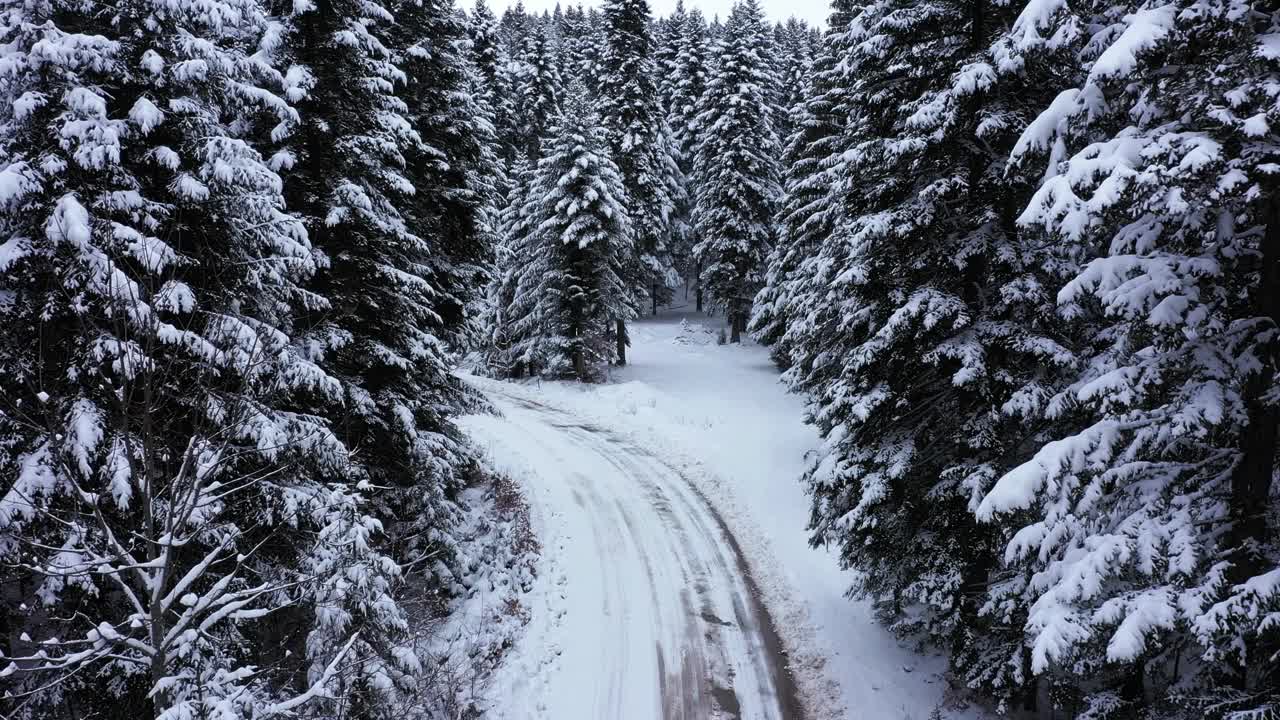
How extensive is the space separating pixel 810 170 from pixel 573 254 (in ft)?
35.7

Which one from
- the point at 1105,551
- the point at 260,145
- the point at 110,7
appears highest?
the point at 110,7

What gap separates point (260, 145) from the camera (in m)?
11.1

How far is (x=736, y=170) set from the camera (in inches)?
1298

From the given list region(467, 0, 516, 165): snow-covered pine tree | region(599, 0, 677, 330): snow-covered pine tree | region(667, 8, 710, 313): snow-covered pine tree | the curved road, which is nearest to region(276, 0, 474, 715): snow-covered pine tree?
the curved road

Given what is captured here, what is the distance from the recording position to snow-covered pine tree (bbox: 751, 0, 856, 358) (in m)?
19.4

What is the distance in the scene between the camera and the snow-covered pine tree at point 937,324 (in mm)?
8898

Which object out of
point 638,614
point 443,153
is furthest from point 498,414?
point 443,153

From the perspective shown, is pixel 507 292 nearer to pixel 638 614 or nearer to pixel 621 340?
pixel 621 340

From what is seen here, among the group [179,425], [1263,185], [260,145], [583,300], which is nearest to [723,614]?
[179,425]

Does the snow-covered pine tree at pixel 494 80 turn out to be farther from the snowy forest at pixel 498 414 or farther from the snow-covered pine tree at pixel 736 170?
the snowy forest at pixel 498 414

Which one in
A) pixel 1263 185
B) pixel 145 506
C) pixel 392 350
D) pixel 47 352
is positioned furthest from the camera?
pixel 392 350

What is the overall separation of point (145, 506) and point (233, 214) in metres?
5.00

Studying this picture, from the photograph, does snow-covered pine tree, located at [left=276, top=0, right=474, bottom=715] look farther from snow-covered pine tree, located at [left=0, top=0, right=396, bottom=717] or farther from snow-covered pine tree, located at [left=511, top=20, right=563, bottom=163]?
snow-covered pine tree, located at [left=511, top=20, right=563, bottom=163]

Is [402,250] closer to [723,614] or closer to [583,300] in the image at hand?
[723,614]
